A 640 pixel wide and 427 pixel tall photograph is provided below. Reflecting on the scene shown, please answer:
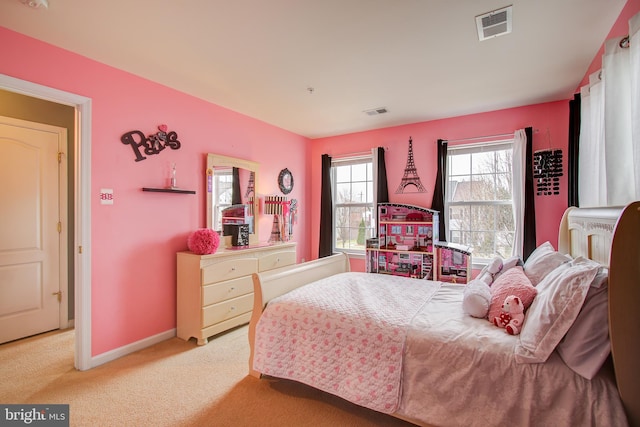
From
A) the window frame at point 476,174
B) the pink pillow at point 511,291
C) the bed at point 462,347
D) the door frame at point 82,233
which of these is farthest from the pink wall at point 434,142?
the door frame at point 82,233

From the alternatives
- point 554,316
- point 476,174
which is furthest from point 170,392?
point 476,174

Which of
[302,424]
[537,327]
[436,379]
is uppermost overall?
[537,327]

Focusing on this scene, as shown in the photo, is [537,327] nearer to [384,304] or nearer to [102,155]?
[384,304]

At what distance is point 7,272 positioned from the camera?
2869 mm

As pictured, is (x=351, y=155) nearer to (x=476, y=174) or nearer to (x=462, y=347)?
(x=476, y=174)

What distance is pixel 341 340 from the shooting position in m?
1.79

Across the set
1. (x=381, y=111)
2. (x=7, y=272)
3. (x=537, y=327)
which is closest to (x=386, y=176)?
(x=381, y=111)

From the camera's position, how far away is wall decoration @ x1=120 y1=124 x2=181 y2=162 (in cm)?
269

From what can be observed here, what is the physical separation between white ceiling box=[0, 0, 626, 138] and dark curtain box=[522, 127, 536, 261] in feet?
1.73

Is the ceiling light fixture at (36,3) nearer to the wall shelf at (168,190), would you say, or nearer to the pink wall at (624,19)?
the wall shelf at (168,190)

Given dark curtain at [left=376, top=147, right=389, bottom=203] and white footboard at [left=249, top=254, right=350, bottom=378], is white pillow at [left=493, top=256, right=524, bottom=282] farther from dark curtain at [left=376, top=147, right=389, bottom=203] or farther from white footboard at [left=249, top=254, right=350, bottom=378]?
dark curtain at [left=376, top=147, right=389, bottom=203]

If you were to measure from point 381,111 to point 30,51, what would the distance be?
3.25 m

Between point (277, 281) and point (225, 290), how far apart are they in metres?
1.01

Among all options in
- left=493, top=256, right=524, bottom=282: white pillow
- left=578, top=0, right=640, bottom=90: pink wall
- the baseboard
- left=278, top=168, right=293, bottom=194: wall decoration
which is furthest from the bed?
left=278, top=168, right=293, bottom=194: wall decoration
